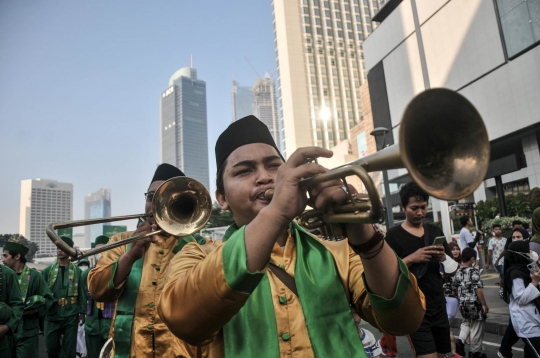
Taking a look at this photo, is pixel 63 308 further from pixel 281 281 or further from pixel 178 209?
pixel 281 281

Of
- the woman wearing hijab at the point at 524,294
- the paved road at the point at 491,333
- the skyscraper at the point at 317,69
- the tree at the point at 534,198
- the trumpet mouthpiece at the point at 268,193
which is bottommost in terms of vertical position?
the paved road at the point at 491,333

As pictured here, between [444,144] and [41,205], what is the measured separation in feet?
417

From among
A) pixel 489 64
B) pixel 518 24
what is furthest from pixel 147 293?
pixel 489 64

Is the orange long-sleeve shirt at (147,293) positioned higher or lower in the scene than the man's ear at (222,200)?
lower

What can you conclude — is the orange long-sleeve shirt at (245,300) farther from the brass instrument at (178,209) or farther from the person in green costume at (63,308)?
the person in green costume at (63,308)

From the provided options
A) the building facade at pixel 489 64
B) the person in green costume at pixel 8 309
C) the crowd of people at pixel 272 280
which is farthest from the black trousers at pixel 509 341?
the building facade at pixel 489 64

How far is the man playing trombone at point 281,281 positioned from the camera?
1.37m

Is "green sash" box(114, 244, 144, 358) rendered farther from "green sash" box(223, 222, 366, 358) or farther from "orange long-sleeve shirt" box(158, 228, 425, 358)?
"green sash" box(223, 222, 366, 358)

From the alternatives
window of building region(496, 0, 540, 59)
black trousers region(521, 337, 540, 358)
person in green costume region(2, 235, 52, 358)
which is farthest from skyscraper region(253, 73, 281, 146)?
black trousers region(521, 337, 540, 358)

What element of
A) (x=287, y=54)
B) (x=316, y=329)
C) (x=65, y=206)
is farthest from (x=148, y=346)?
(x=65, y=206)

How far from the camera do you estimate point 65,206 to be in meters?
118

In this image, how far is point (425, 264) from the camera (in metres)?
4.32

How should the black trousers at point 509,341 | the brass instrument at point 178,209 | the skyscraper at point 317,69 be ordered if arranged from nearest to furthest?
the brass instrument at point 178,209 < the black trousers at point 509,341 < the skyscraper at point 317,69

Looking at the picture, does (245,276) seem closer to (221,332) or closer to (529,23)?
(221,332)
